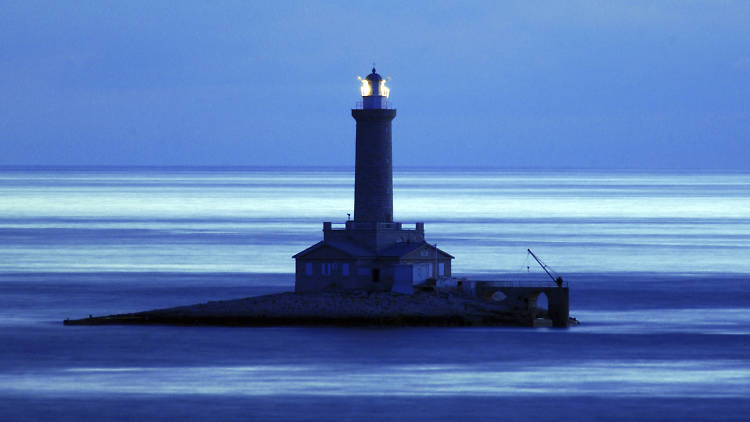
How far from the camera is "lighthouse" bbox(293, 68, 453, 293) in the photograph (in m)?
54.8

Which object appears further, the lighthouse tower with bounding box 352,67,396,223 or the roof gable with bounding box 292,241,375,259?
the lighthouse tower with bounding box 352,67,396,223

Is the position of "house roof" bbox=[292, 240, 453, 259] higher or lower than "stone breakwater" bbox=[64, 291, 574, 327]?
higher

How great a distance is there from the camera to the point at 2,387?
146ft

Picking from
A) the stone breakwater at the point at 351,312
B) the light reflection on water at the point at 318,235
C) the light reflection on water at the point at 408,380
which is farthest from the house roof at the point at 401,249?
the light reflection on water at the point at 318,235

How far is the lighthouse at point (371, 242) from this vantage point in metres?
54.8

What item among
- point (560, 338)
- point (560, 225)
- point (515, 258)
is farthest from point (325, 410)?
point (560, 225)

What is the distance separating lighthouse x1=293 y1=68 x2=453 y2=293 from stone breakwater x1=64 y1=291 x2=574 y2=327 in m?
0.90

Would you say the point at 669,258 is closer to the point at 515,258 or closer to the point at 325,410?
the point at 515,258

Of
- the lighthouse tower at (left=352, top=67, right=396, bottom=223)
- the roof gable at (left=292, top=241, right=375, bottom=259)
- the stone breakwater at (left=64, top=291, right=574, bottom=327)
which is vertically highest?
the lighthouse tower at (left=352, top=67, right=396, bottom=223)

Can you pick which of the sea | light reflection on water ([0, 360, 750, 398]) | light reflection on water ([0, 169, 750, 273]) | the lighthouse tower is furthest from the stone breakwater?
light reflection on water ([0, 169, 750, 273])

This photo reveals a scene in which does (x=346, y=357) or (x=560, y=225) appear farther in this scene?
(x=560, y=225)

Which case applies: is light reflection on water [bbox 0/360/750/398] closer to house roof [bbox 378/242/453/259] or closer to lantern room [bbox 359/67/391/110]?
house roof [bbox 378/242/453/259]

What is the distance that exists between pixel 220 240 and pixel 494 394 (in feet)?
215

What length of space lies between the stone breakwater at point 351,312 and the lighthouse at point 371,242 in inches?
35.4
